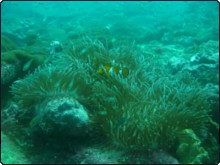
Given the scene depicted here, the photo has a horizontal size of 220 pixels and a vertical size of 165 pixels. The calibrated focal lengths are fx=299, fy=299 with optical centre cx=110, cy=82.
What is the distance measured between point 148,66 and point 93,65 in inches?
40.0

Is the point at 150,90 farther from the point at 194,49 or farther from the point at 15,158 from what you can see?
the point at 194,49

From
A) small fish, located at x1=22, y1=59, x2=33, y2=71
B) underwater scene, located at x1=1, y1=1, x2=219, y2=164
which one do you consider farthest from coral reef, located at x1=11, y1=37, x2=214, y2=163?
small fish, located at x1=22, y1=59, x2=33, y2=71

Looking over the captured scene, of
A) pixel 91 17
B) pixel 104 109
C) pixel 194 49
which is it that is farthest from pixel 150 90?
pixel 91 17

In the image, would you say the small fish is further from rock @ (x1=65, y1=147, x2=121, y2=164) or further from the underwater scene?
rock @ (x1=65, y1=147, x2=121, y2=164)

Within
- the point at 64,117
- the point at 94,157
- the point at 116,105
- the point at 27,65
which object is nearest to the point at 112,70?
the point at 116,105

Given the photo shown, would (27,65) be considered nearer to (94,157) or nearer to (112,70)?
(112,70)

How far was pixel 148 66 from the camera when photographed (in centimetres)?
531

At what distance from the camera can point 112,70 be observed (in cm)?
446

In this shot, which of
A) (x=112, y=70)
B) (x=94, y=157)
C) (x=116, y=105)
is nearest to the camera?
(x=94, y=157)

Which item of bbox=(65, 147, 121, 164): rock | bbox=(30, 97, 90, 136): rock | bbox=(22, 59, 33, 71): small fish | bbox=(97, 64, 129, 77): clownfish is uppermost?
bbox=(97, 64, 129, 77): clownfish

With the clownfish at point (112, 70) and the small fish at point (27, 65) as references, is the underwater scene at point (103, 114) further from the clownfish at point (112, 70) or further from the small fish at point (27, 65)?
the small fish at point (27, 65)

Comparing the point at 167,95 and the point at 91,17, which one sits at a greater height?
the point at 167,95

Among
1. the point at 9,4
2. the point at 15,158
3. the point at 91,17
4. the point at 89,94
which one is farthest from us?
the point at 9,4

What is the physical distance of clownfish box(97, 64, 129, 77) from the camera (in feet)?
14.6
